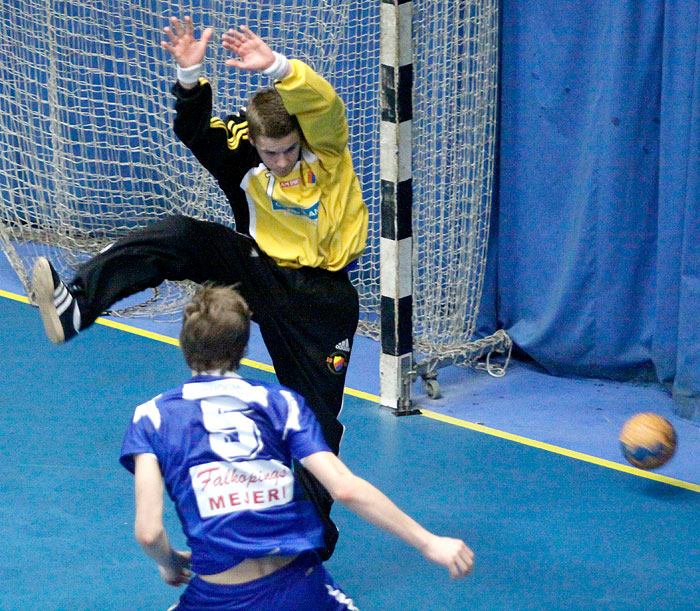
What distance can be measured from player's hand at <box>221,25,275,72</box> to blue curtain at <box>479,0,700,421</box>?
2.42 meters

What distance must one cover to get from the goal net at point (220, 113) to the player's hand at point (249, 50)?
212cm

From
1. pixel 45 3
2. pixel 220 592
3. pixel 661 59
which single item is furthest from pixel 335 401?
pixel 45 3

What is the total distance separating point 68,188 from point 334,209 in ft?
15.3

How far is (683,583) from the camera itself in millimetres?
3871

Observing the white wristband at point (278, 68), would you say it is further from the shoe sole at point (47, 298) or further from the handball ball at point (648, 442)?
the handball ball at point (648, 442)

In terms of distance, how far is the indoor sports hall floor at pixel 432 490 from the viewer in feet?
12.6

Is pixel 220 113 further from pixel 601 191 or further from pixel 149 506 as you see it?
pixel 149 506

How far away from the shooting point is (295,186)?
3826 mm

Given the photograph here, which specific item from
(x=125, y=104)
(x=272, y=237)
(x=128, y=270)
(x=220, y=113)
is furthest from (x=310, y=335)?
(x=125, y=104)

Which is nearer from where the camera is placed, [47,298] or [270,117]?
[47,298]

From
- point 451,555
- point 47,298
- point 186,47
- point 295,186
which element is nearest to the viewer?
point 451,555

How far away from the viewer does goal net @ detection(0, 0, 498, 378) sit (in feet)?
19.0

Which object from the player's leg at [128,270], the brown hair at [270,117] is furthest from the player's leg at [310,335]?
the brown hair at [270,117]

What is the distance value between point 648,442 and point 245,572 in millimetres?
2355
